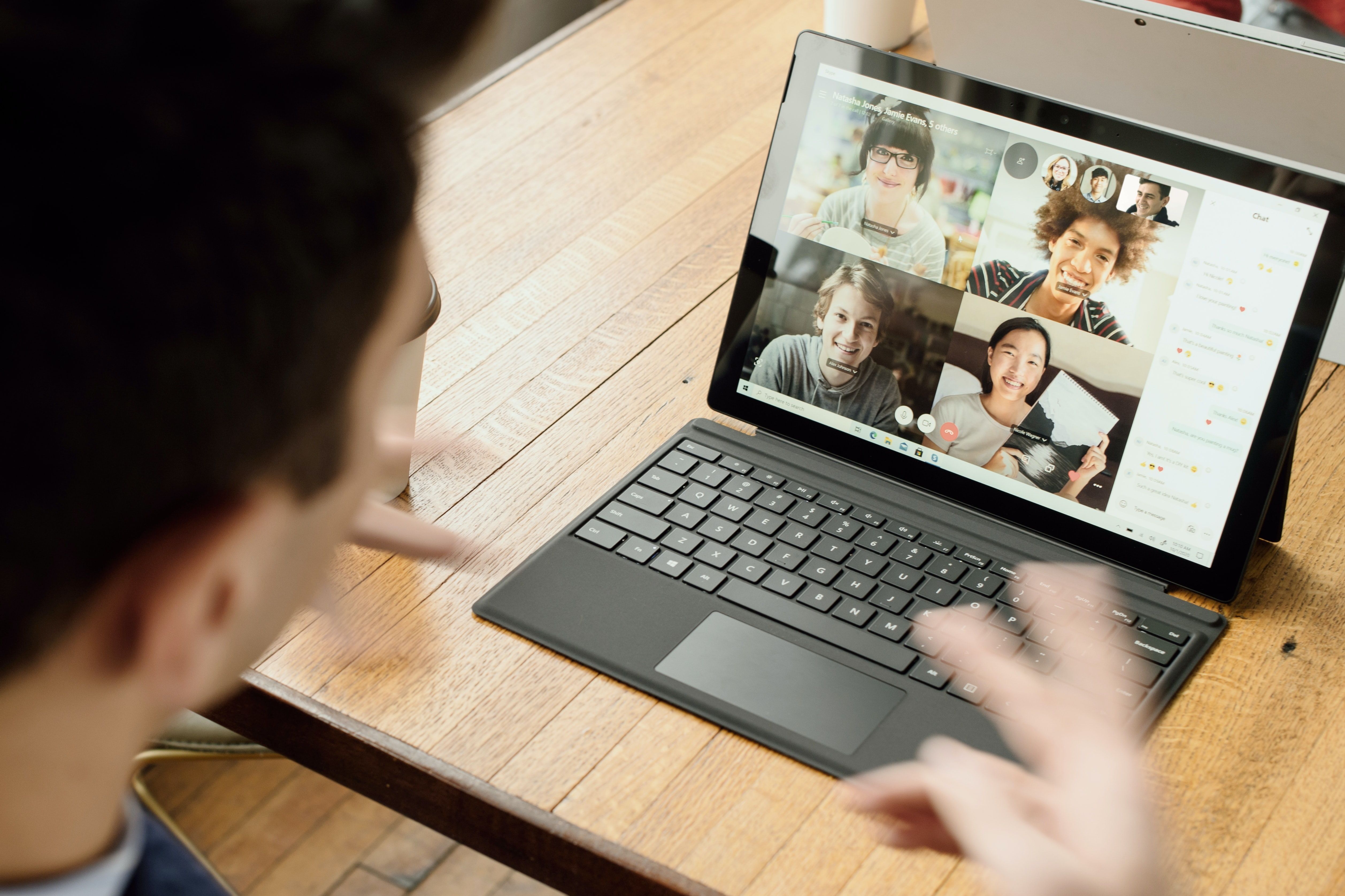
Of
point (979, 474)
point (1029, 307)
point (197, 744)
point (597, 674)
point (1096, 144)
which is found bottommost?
point (197, 744)

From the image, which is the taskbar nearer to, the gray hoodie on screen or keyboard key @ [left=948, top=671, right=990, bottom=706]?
the gray hoodie on screen

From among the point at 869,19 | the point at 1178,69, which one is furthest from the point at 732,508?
the point at 869,19

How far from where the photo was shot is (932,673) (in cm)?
80

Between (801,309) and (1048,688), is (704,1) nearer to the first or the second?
(801,309)

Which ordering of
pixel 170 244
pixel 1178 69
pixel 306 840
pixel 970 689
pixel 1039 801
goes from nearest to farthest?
pixel 170 244 → pixel 1039 801 → pixel 970 689 → pixel 1178 69 → pixel 306 840

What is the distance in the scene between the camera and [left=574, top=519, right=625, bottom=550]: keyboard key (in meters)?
0.89

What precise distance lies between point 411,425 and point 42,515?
0.60 m

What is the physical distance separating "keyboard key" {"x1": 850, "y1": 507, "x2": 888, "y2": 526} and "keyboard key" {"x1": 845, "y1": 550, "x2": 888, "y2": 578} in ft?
0.09

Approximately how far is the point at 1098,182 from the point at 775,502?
0.31 m

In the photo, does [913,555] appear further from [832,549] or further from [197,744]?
[197,744]

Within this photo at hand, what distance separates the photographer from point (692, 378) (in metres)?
1.06

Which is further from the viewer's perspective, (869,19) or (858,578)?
(869,19)

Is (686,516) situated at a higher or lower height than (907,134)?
lower

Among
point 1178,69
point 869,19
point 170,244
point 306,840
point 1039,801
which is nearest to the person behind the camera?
point 170,244
